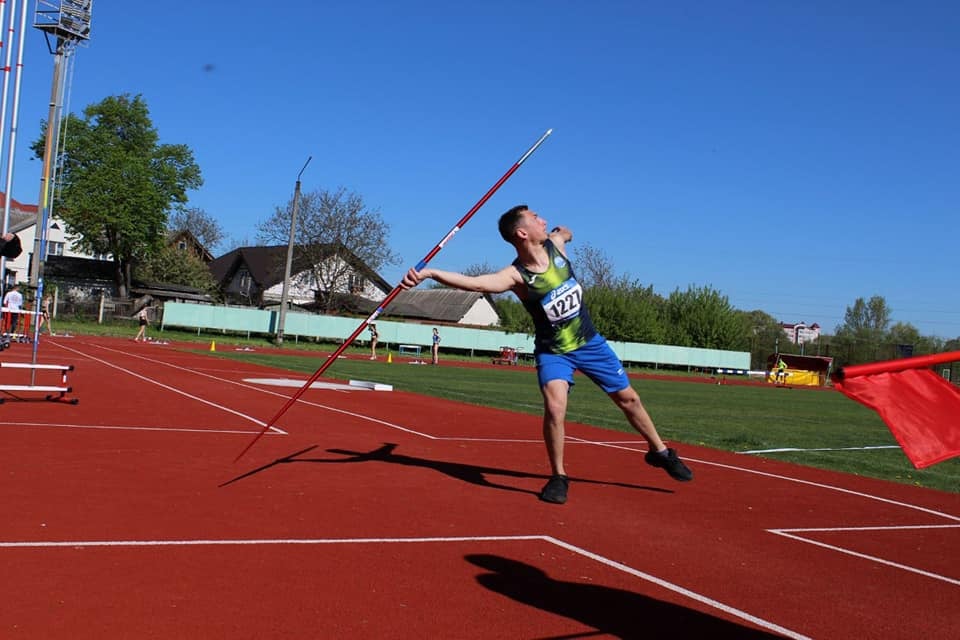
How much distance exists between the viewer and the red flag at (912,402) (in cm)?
312

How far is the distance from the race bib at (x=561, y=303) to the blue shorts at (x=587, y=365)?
0.31 metres

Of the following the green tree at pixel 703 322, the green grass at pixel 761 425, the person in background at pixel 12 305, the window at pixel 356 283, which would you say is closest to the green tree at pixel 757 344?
the green tree at pixel 703 322

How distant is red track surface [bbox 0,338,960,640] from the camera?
419cm

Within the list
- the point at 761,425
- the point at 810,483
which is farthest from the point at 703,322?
the point at 810,483

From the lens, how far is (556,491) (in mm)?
7250

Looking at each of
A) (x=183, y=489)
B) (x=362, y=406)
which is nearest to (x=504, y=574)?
(x=183, y=489)

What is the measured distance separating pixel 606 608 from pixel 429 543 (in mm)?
1455

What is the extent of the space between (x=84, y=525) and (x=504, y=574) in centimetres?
252

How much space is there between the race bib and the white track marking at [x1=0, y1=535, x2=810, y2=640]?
1.96 m

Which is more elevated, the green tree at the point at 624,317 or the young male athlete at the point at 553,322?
the green tree at the point at 624,317

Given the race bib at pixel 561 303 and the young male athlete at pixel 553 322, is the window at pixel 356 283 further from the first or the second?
the race bib at pixel 561 303

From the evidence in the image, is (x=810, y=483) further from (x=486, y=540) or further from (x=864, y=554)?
(x=486, y=540)

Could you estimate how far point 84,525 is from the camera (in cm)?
549

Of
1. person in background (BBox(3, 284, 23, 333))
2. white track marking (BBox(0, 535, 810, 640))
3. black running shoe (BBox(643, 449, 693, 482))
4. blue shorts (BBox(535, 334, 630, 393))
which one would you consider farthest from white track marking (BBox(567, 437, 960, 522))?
person in background (BBox(3, 284, 23, 333))
